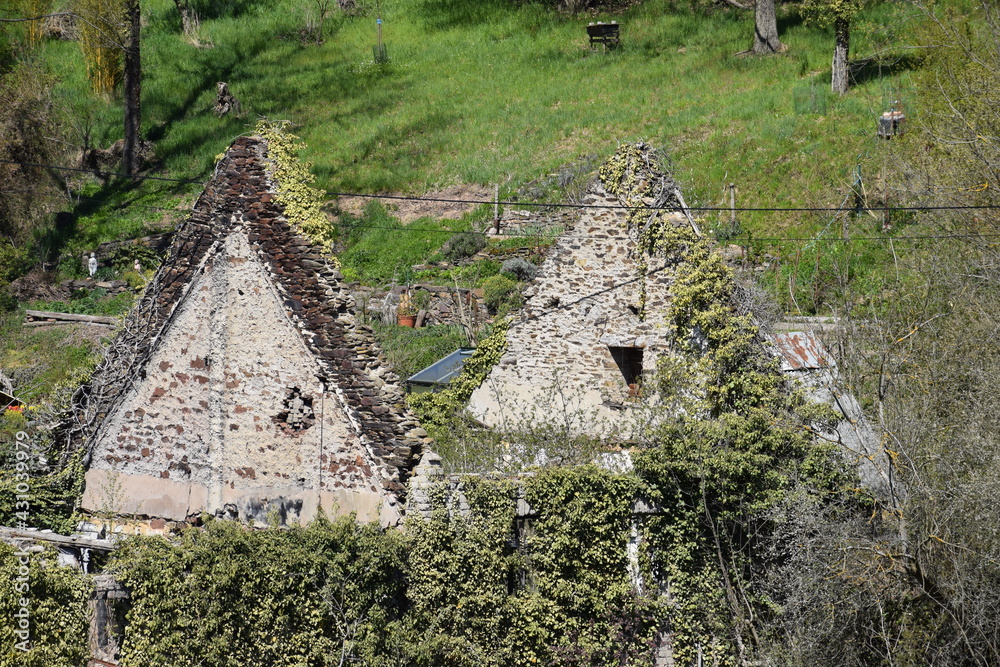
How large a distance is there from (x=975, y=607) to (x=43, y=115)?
103 feet

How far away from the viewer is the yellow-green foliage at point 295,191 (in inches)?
452

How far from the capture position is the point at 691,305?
11.9 m

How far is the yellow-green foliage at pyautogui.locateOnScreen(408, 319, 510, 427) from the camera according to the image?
13.0m

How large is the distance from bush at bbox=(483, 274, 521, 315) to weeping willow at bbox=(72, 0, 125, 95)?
1867 cm

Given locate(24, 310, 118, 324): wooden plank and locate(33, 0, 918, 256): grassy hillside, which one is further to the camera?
locate(33, 0, 918, 256): grassy hillside

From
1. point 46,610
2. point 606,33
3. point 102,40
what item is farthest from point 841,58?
point 102,40

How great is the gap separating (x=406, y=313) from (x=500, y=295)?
7.51 ft

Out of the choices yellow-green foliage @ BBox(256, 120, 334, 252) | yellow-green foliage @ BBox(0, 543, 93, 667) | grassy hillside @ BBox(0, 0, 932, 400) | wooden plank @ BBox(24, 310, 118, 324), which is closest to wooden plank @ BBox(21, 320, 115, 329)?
wooden plank @ BBox(24, 310, 118, 324)

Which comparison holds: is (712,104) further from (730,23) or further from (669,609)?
(669,609)

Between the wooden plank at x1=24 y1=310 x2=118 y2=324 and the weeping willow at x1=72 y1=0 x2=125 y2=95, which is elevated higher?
the weeping willow at x1=72 y1=0 x2=125 y2=95

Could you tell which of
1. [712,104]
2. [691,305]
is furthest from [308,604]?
[712,104]

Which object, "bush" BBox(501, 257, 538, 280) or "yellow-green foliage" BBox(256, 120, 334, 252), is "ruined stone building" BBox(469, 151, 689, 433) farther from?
"bush" BBox(501, 257, 538, 280)

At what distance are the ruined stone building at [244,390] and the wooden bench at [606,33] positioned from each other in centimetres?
2954

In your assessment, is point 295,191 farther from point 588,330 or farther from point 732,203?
point 732,203
